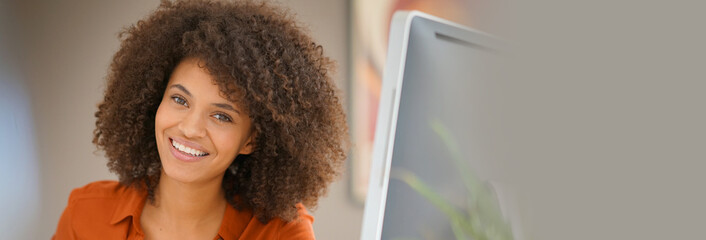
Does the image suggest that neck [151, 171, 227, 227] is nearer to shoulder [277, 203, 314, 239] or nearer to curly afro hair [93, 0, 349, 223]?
curly afro hair [93, 0, 349, 223]

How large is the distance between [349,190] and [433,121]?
7.67 ft

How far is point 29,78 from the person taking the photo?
2.59 meters

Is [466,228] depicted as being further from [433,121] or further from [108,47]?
[108,47]

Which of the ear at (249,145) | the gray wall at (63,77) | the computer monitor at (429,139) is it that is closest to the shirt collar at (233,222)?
the ear at (249,145)

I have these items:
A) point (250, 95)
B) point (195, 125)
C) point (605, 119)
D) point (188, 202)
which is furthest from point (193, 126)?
point (605, 119)

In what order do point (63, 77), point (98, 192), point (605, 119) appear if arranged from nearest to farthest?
point (605, 119) < point (98, 192) < point (63, 77)

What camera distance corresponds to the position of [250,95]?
1.22 metres

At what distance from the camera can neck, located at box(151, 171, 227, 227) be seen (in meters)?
1.37

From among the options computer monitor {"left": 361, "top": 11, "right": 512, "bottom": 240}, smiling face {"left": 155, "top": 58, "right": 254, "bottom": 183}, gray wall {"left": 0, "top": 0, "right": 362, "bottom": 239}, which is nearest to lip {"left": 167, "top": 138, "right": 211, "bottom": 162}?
smiling face {"left": 155, "top": 58, "right": 254, "bottom": 183}

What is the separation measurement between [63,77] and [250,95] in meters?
1.78

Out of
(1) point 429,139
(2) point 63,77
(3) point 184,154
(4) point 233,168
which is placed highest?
(1) point 429,139

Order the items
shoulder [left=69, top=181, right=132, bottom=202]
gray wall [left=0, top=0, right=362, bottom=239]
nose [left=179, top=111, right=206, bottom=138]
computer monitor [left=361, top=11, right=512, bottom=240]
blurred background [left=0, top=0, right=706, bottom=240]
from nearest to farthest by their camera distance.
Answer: blurred background [left=0, top=0, right=706, bottom=240], computer monitor [left=361, top=11, right=512, bottom=240], nose [left=179, top=111, right=206, bottom=138], shoulder [left=69, top=181, right=132, bottom=202], gray wall [left=0, top=0, right=362, bottom=239]

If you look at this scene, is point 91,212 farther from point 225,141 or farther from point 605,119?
point 605,119

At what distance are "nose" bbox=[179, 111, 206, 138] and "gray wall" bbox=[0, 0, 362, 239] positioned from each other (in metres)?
1.46
